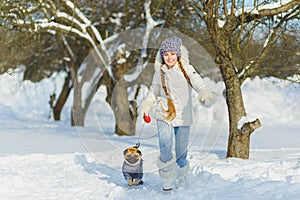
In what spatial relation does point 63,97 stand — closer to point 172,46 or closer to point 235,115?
point 235,115

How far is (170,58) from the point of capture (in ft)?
15.5

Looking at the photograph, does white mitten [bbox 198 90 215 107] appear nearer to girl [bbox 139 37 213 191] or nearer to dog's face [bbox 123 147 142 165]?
girl [bbox 139 37 213 191]

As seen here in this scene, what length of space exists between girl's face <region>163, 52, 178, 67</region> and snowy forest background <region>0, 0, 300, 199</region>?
2.43ft

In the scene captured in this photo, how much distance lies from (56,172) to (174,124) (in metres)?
2.48

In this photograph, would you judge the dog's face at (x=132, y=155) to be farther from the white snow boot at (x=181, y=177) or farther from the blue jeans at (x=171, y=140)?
the white snow boot at (x=181, y=177)

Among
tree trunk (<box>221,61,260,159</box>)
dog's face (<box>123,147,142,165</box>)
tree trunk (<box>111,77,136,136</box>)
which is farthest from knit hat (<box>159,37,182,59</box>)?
tree trunk (<box>111,77,136,136</box>)

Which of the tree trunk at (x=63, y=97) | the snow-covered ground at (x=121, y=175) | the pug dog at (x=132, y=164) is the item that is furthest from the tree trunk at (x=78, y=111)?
the pug dog at (x=132, y=164)

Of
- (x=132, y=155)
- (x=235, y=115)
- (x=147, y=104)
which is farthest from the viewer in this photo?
(x=235, y=115)

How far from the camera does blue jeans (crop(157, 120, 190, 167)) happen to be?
188 inches

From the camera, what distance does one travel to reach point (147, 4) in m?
11.0

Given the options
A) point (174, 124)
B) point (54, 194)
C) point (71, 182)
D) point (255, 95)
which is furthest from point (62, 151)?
point (255, 95)

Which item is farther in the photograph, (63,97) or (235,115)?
(63,97)

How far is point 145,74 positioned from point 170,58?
788 cm

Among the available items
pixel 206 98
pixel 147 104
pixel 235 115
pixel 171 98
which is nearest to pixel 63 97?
pixel 235 115
